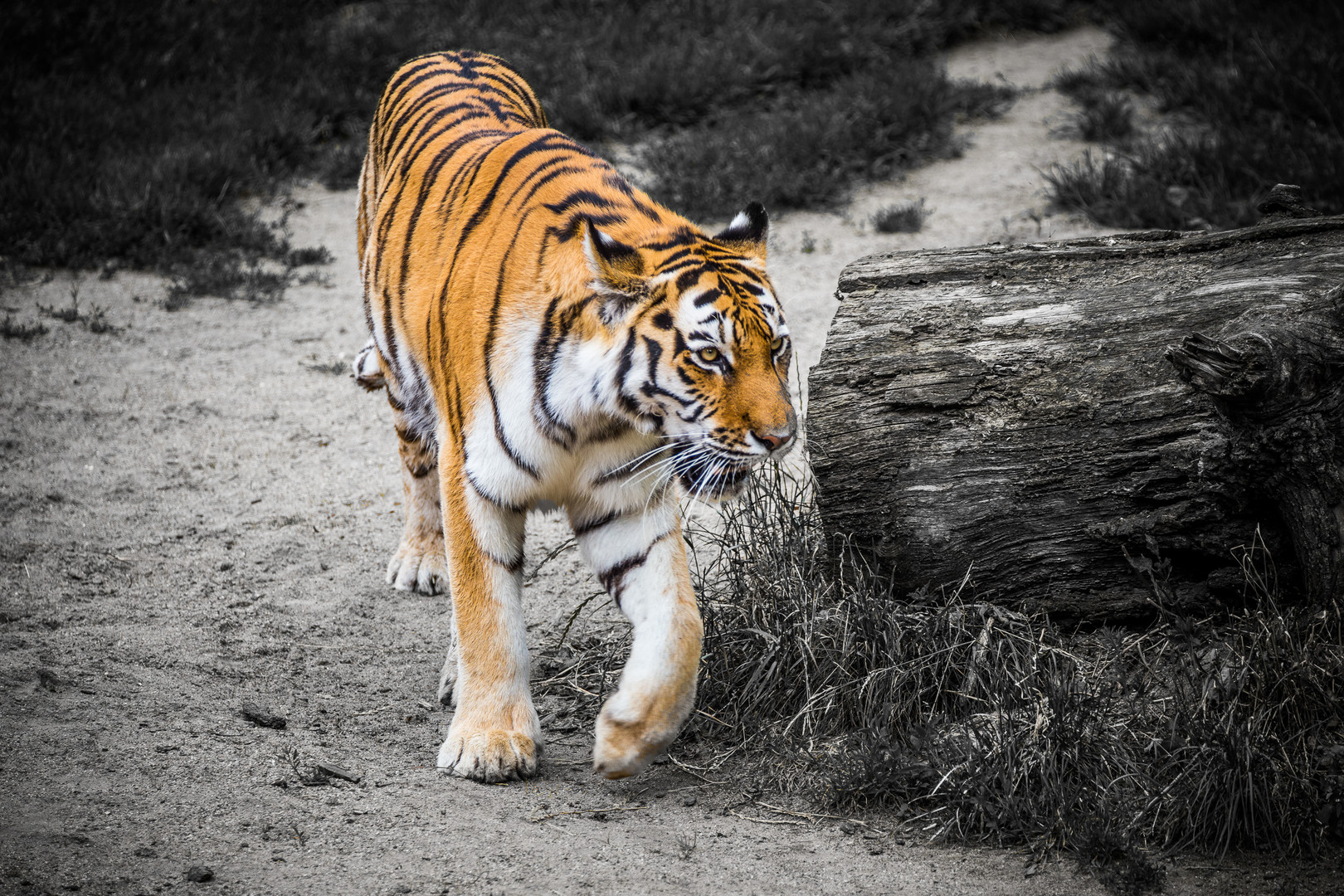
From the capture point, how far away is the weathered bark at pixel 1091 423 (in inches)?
111

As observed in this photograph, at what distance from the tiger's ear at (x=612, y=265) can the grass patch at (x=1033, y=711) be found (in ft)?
3.32

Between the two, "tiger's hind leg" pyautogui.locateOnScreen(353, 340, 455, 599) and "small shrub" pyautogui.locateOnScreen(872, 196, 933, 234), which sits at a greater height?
"small shrub" pyautogui.locateOnScreen(872, 196, 933, 234)

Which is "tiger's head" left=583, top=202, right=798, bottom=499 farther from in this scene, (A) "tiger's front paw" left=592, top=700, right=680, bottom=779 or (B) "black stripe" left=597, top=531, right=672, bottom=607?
(A) "tiger's front paw" left=592, top=700, right=680, bottom=779

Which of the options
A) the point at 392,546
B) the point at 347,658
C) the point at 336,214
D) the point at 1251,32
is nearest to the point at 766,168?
the point at 336,214

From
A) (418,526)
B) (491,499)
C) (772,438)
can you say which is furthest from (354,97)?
(772,438)

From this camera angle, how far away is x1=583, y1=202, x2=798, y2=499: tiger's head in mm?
2611

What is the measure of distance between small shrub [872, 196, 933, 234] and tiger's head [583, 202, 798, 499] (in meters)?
4.86

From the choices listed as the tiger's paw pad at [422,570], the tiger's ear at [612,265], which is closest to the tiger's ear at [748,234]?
the tiger's ear at [612,265]

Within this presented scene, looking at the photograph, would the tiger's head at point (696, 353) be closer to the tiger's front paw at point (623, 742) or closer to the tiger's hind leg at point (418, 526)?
the tiger's front paw at point (623, 742)

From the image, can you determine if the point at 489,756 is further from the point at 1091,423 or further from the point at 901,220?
the point at 901,220

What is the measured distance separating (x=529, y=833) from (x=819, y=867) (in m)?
0.68

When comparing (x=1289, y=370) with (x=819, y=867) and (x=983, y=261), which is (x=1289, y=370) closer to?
(x=983, y=261)

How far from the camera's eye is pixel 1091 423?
9.95 feet

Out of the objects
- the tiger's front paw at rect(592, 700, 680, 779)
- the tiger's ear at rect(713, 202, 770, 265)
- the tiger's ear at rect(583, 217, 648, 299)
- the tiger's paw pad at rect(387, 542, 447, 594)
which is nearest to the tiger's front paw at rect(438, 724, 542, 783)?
the tiger's front paw at rect(592, 700, 680, 779)
